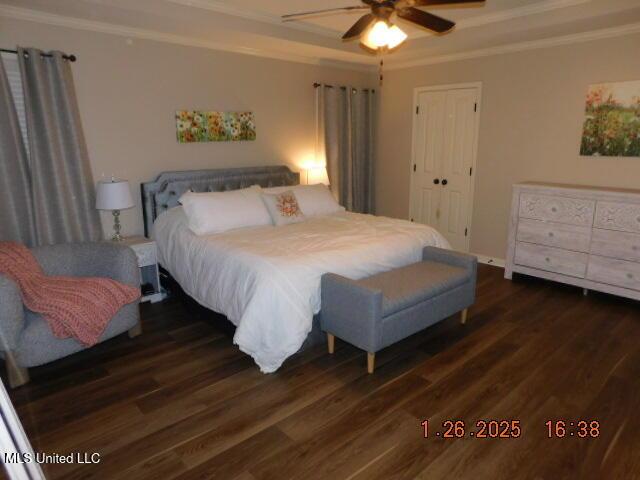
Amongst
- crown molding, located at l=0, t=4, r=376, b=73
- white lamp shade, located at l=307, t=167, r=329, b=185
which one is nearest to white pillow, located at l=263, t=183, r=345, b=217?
white lamp shade, located at l=307, t=167, r=329, b=185

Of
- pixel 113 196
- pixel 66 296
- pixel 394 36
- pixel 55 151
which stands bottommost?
pixel 66 296

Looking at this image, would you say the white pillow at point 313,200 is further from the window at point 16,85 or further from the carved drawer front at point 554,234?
the window at point 16,85

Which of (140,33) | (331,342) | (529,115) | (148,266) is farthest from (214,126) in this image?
(529,115)

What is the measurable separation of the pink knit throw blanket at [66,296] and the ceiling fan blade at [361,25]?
90.8 inches

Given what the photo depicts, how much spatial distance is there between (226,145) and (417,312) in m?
2.80

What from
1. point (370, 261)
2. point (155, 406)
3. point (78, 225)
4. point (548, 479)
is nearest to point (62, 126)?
point (78, 225)

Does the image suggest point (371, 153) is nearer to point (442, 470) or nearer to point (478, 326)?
point (478, 326)

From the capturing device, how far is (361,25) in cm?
271

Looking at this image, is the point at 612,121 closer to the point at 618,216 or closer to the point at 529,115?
the point at 529,115

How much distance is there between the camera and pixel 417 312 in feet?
9.37

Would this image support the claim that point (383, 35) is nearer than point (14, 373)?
No

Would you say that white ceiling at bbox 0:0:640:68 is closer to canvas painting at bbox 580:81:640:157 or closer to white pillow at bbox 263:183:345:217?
canvas painting at bbox 580:81:640:157

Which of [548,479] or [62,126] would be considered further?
[62,126]

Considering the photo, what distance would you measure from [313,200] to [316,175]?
1.01 meters
